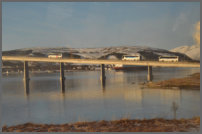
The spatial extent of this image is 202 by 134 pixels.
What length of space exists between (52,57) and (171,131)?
7818 cm

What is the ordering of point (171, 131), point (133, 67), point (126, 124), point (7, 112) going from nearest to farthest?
point (171, 131)
point (126, 124)
point (7, 112)
point (133, 67)

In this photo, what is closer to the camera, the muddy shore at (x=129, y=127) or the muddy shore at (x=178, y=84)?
the muddy shore at (x=129, y=127)

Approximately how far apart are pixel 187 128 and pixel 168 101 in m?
16.7

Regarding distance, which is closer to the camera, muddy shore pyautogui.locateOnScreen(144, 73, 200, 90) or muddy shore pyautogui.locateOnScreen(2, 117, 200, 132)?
muddy shore pyautogui.locateOnScreen(2, 117, 200, 132)

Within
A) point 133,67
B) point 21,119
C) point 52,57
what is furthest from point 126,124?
point 133,67

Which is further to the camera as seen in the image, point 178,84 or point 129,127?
point 178,84

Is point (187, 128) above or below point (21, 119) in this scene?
above

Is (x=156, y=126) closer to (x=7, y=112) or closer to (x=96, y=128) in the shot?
(x=96, y=128)

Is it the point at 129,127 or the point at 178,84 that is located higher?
the point at 129,127

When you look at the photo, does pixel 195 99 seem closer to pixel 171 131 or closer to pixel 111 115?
pixel 111 115

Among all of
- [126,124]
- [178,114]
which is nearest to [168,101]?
[178,114]

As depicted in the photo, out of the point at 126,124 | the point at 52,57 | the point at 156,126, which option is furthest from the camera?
the point at 52,57

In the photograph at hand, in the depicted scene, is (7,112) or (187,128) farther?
(7,112)

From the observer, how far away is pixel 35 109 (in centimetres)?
2928
